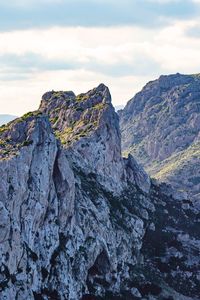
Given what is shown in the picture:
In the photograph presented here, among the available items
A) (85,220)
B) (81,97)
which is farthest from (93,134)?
(85,220)

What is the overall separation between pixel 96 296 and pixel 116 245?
20050mm

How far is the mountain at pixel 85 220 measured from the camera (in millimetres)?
92938

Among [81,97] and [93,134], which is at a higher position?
[81,97]

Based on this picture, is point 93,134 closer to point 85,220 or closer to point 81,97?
point 81,97

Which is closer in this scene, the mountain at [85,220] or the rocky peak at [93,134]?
the mountain at [85,220]

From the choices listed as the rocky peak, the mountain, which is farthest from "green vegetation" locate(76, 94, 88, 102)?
the mountain

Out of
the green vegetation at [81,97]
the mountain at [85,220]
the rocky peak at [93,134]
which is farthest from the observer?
the green vegetation at [81,97]

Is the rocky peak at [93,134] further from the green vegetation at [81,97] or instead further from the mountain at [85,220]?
the mountain at [85,220]

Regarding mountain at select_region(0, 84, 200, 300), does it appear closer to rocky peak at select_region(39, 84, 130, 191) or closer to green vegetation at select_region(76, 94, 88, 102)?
rocky peak at select_region(39, 84, 130, 191)

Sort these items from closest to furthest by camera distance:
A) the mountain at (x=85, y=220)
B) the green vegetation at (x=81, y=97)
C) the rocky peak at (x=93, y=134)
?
the mountain at (x=85, y=220), the rocky peak at (x=93, y=134), the green vegetation at (x=81, y=97)

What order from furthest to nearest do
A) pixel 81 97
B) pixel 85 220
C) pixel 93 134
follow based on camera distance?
pixel 81 97
pixel 93 134
pixel 85 220

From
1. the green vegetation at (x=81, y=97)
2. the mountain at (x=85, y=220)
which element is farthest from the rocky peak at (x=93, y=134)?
the mountain at (x=85, y=220)

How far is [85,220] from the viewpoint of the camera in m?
115

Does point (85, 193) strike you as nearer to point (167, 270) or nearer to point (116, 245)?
point (116, 245)
